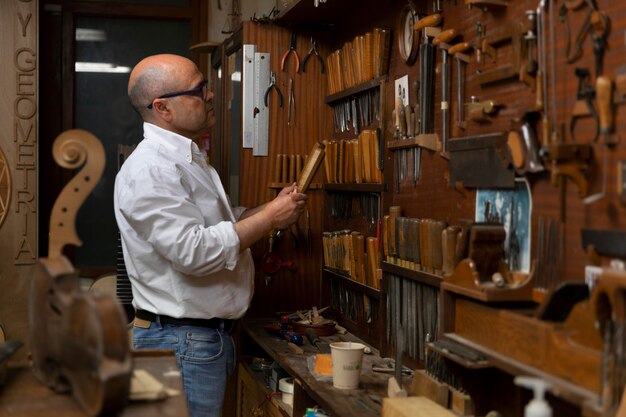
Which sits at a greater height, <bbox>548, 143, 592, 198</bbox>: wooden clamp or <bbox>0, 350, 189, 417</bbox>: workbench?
<bbox>548, 143, 592, 198</bbox>: wooden clamp

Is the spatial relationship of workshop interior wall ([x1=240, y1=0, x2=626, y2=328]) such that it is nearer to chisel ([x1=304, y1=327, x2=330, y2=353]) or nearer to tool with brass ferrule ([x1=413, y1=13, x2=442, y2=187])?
tool with brass ferrule ([x1=413, y1=13, x2=442, y2=187])

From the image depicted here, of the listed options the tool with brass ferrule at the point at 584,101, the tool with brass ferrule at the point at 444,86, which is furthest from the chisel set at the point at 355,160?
the tool with brass ferrule at the point at 584,101

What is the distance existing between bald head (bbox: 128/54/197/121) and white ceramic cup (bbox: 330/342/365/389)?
1.34m

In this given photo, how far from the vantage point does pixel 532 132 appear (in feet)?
8.36

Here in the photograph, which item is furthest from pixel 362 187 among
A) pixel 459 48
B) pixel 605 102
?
pixel 605 102

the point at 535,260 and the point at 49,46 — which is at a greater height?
the point at 49,46

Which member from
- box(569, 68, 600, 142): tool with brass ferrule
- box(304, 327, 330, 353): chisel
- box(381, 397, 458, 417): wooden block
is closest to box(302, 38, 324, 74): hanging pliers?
box(304, 327, 330, 353): chisel

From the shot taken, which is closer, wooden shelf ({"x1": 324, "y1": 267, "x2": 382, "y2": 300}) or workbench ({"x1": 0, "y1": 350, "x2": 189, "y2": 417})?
workbench ({"x1": 0, "y1": 350, "x2": 189, "y2": 417})

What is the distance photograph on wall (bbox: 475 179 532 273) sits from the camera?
2605 millimetres

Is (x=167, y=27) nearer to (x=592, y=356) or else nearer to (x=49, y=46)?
(x=49, y=46)

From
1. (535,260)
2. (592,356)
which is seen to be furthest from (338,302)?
(592,356)

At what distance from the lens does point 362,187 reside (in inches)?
165

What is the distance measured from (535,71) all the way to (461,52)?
21.9 inches

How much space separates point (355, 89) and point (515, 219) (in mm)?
1830
